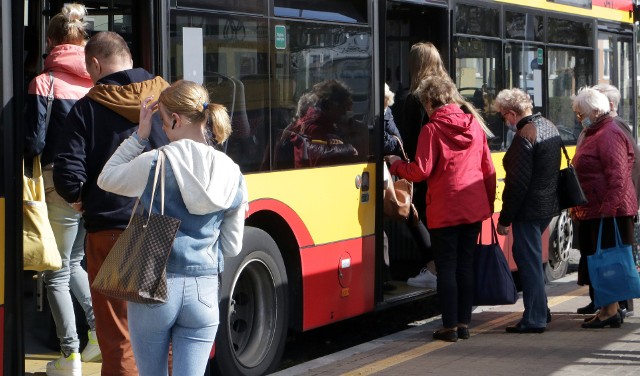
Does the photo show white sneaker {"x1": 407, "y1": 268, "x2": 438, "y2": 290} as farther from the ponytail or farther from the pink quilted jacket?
the ponytail

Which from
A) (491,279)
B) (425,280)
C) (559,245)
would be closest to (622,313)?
(491,279)

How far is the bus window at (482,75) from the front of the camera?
9617 millimetres

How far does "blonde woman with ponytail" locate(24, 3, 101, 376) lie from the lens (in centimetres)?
632

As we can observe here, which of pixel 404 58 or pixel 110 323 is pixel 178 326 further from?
pixel 404 58

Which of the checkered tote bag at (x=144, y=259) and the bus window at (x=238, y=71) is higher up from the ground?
the bus window at (x=238, y=71)

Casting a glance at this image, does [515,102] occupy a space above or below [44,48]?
below

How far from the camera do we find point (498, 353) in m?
7.64

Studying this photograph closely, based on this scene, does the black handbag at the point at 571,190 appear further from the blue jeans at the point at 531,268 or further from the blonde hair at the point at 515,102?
the blonde hair at the point at 515,102

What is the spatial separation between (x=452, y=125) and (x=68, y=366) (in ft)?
9.56

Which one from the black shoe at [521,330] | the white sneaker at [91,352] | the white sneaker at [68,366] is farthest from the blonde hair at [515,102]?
the white sneaker at [68,366]

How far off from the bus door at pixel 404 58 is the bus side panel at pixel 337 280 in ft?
3.86

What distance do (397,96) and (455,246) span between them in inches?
77.2

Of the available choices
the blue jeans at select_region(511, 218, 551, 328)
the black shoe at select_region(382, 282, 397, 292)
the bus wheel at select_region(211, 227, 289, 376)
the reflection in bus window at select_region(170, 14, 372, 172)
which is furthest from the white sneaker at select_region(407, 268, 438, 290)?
the bus wheel at select_region(211, 227, 289, 376)

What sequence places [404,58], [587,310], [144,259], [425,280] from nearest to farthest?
[144,259]
[587,310]
[425,280]
[404,58]
